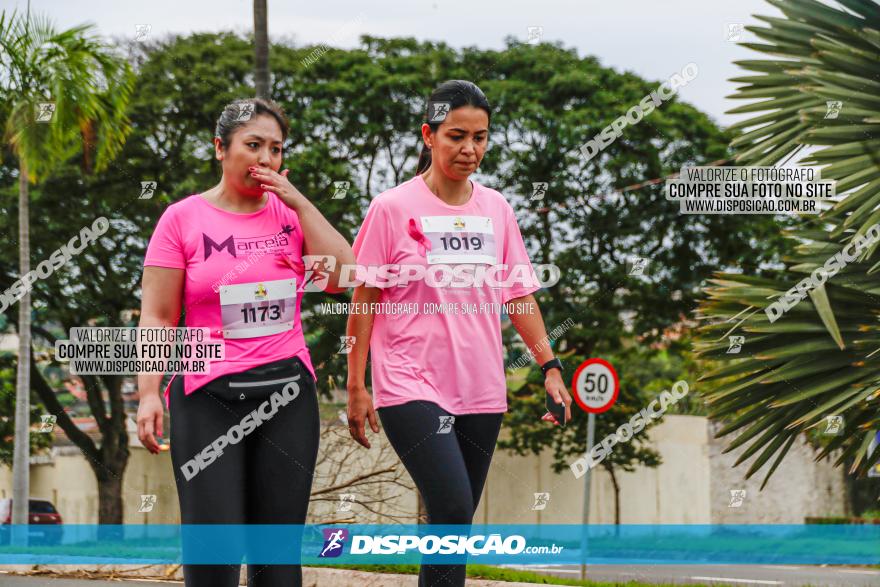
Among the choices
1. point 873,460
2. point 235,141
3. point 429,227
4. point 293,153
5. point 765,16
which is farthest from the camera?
point 293,153

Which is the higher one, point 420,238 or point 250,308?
point 420,238

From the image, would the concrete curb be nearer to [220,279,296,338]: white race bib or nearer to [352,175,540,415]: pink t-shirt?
[352,175,540,415]: pink t-shirt

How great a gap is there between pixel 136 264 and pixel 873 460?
1714 centimetres

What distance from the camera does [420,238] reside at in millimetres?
4426

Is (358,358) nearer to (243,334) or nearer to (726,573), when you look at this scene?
(243,334)

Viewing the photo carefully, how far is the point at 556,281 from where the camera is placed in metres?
21.9

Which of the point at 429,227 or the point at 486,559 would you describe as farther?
the point at 486,559

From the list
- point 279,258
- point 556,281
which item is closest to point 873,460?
point 279,258

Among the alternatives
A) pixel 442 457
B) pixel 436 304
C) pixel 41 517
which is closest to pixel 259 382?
pixel 442 457

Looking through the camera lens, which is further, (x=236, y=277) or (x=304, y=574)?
(x=304, y=574)

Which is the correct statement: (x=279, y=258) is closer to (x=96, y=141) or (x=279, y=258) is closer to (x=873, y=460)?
(x=873, y=460)

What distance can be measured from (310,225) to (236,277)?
28cm

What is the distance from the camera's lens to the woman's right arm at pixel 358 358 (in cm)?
443

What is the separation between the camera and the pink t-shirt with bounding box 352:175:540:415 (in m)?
4.29
